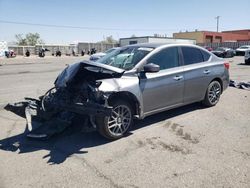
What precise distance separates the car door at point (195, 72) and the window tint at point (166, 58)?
0.27m

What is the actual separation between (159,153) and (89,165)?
1.16 m

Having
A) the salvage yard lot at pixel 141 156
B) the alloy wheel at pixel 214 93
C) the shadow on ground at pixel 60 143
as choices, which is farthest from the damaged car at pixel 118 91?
the alloy wheel at pixel 214 93

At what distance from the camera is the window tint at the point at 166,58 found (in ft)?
18.8

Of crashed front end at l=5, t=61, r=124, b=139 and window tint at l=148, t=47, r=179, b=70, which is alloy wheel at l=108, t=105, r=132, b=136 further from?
window tint at l=148, t=47, r=179, b=70

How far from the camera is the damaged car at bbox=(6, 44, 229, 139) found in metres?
4.87

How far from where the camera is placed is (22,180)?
145 inches

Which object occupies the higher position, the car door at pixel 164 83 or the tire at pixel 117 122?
the car door at pixel 164 83

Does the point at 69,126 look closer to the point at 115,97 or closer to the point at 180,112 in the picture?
the point at 115,97

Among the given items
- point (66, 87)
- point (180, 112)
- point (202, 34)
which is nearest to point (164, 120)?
point (180, 112)

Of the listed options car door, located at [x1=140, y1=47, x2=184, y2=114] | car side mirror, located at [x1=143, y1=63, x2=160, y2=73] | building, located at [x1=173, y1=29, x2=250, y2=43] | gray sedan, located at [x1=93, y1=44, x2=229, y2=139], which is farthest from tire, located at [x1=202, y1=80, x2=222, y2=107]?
building, located at [x1=173, y1=29, x2=250, y2=43]

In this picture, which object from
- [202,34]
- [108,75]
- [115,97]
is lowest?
[115,97]

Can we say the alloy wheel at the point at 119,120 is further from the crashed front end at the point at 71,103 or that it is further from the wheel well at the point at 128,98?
the crashed front end at the point at 71,103

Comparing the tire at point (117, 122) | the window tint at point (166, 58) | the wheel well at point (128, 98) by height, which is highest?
the window tint at point (166, 58)

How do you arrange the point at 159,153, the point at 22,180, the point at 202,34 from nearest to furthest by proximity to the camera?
the point at 22,180, the point at 159,153, the point at 202,34
